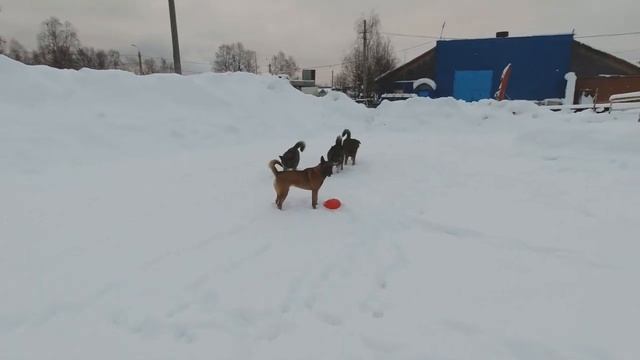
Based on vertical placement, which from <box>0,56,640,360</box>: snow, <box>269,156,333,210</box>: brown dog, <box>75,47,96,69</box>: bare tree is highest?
<box>75,47,96,69</box>: bare tree

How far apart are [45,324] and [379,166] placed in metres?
5.56

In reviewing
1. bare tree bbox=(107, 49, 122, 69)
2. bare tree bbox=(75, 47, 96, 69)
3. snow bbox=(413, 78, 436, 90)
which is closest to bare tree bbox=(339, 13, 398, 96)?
snow bbox=(413, 78, 436, 90)

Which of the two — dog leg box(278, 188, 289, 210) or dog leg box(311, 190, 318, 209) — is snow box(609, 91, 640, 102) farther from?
dog leg box(278, 188, 289, 210)

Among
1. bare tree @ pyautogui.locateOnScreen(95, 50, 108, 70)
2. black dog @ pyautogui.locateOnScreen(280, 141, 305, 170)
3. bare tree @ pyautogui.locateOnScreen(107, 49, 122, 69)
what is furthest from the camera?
bare tree @ pyautogui.locateOnScreen(107, 49, 122, 69)

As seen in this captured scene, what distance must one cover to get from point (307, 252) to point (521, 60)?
101 feet

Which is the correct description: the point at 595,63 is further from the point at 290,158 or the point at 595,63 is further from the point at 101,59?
the point at 101,59

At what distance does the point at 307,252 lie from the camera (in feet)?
10.7

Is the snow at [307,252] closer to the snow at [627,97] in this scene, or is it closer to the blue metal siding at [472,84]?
the snow at [627,97]

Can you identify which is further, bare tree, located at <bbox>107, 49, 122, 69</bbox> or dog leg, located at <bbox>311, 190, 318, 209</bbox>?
bare tree, located at <bbox>107, 49, 122, 69</bbox>

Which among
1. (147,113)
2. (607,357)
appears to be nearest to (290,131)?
(147,113)

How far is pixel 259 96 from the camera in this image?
12.6 metres

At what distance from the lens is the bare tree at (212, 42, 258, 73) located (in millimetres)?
73000

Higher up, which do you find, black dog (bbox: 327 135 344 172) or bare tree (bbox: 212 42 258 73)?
bare tree (bbox: 212 42 258 73)

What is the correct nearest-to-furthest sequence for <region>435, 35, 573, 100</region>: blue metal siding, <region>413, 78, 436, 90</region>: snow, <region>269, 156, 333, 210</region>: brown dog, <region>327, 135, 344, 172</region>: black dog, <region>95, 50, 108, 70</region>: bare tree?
<region>269, 156, 333, 210</region>: brown dog
<region>327, 135, 344, 172</region>: black dog
<region>435, 35, 573, 100</region>: blue metal siding
<region>413, 78, 436, 90</region>: snow
<region>95, 50, 108, 70</region>: bare tree
